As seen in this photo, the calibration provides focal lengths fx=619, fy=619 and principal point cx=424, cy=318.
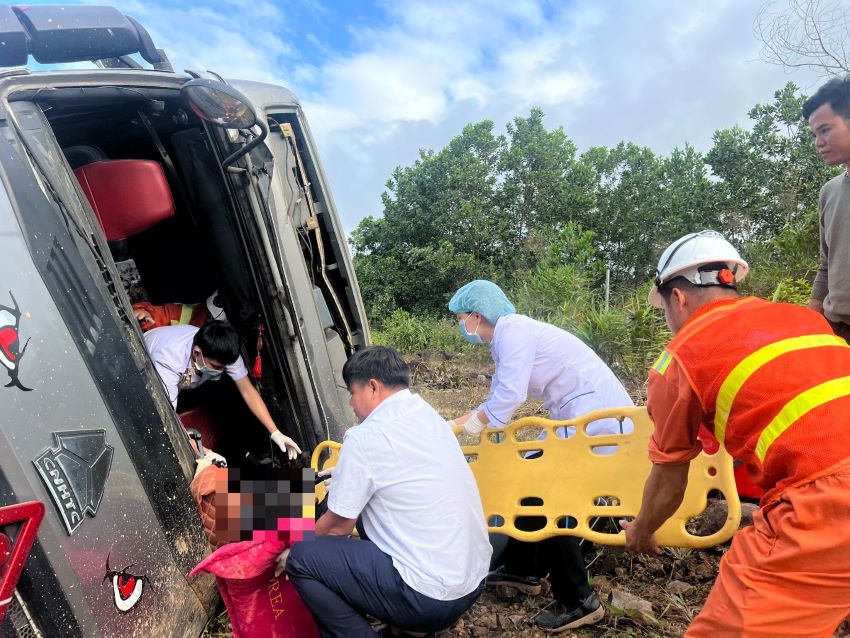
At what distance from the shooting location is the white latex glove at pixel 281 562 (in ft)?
6.74

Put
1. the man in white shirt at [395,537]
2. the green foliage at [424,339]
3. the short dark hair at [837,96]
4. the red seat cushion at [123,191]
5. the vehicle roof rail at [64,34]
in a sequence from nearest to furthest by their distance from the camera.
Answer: the vehicle roof rail at [64,34], the man in white shirt at [395,537], the short dark hair at [837,96], the red seat cushion at [123,191], the green foliage at [424,339]

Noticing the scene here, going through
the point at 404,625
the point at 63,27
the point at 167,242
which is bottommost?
the point at 404,625

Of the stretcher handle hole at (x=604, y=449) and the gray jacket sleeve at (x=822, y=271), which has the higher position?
the gray jacket sleeve at (x=822, y=271)

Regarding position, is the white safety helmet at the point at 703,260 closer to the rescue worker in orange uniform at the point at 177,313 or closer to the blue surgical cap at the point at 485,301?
the blue surgical cap at the point at 485,301

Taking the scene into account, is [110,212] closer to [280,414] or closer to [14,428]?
[280,414]

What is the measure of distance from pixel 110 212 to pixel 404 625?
1992 millimetres

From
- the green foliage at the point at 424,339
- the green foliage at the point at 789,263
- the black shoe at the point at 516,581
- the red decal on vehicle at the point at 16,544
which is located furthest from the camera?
the green foliage at the point at 424,339

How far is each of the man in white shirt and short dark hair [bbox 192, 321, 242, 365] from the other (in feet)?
3.82

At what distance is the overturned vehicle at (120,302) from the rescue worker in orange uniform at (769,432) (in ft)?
4.69

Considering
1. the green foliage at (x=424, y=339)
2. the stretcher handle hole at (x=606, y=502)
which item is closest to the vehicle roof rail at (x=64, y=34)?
the stretcher handle hole at (x=606, y=502)

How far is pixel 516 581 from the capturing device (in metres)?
2.71

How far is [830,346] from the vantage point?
1.45 meters

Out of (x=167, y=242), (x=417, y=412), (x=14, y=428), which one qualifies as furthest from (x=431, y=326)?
(x=14, y=428)

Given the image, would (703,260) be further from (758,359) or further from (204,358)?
(204,358)
